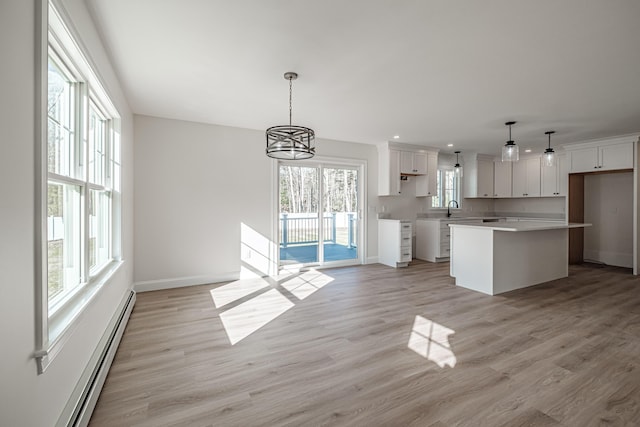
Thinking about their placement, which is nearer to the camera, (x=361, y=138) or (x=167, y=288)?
(x=167, y=288)

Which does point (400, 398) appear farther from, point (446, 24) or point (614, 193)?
point (614, 193)

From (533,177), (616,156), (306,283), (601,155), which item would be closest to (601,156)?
(601,155)

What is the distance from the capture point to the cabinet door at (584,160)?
593 centimetres

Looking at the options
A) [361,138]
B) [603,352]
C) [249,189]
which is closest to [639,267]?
[603,352]

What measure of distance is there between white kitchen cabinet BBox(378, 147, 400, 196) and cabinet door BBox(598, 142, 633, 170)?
12.5ft

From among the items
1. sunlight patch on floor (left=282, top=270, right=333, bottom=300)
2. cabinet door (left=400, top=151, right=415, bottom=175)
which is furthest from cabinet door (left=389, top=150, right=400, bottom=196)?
sunlight patch on floor (left=282, top=270, right=333, bottom=300)

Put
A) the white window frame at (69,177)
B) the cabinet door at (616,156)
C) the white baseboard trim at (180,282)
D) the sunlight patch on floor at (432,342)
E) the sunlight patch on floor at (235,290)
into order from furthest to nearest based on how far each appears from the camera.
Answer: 1. the cabinet door at (616,156)
2. the white baseboard trim at (180,282)
3. the sunlight patch on floor at (235,290)
4. the sunlight patch on floor at (432,342)
5. the white window frame at (69,177)

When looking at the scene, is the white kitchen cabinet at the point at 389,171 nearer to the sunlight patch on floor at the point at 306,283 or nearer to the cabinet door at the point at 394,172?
the cabinet door at the point at 394,172

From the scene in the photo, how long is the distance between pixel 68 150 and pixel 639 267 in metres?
8.31

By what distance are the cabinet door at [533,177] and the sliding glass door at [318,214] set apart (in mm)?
4301

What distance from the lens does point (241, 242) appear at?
5.07m

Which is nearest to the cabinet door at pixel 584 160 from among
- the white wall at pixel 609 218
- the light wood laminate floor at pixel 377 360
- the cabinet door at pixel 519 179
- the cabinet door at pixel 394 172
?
the white wall at pixel 609 218

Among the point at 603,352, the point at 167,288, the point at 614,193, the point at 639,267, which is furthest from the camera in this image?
the point at 614,193

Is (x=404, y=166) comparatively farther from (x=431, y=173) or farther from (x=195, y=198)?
(x=195, y=198)
